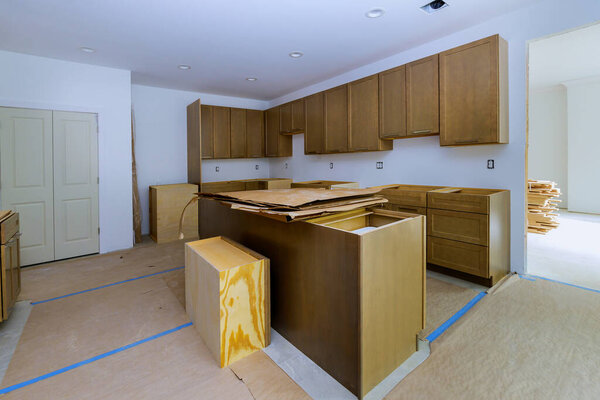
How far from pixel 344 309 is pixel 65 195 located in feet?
13.9

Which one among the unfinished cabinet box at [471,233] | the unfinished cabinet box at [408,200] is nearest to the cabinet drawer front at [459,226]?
the unfinished cabinet box at [471,233]

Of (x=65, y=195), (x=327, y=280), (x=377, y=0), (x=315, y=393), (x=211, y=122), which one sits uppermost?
(x=377, y=0)

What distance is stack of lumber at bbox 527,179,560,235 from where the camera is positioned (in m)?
4.87

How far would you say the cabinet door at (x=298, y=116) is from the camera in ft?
17.5

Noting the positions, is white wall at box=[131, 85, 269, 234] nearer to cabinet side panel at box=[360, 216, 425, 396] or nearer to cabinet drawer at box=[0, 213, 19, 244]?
cabinet drawer at box=[0, 213, 19, 244]

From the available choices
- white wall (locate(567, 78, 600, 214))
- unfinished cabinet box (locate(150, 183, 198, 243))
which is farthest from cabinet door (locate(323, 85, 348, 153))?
white wall (locate(567, 78, 600, 214))

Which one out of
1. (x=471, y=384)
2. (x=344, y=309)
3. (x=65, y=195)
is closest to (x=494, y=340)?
(x=471, y=384)

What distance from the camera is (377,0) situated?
8.66 ft

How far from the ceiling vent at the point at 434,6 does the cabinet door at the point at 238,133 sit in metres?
3.87

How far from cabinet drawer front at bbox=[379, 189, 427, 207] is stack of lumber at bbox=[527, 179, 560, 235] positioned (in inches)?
115

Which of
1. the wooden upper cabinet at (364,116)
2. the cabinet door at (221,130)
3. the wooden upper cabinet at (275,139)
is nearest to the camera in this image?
the wooden upper cabinet at (364,116)

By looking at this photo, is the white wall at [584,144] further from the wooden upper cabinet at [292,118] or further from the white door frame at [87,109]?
the white door frame at [87,109]

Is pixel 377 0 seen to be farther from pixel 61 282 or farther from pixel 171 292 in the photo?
pixel 61 282

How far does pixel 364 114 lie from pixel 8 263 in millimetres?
3964
